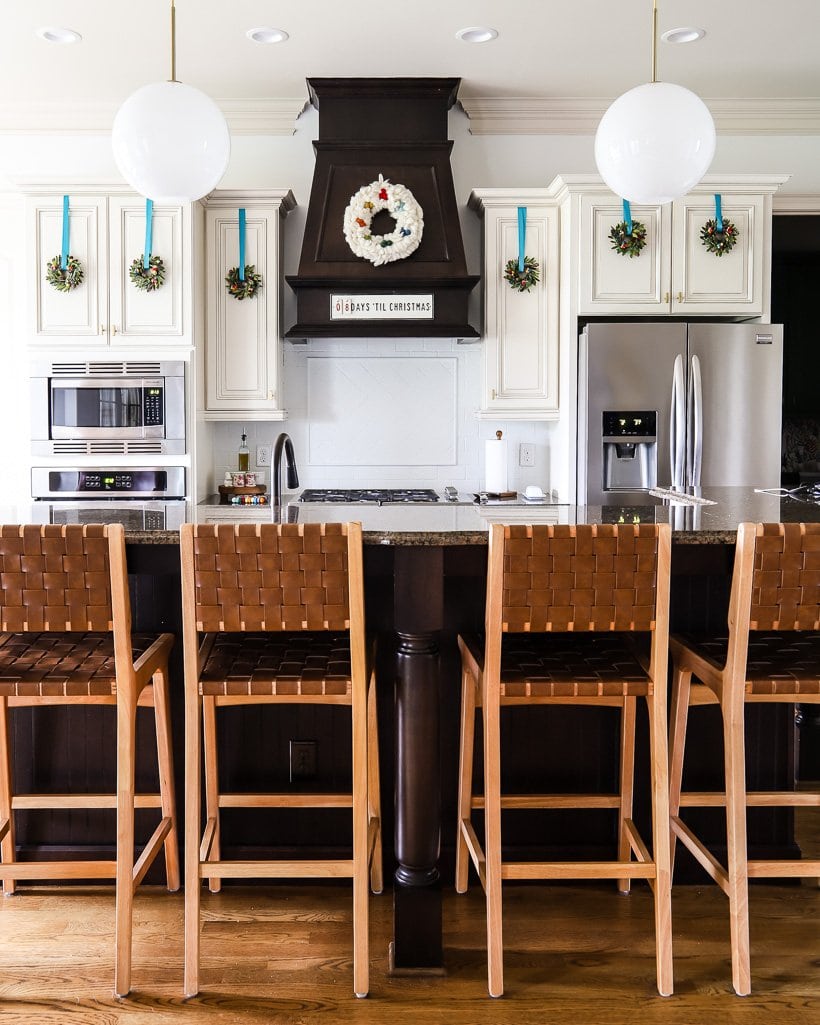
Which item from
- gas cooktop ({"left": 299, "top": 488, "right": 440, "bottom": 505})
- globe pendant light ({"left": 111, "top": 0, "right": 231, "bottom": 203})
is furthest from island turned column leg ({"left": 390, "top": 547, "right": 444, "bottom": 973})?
gas cooktop ({"left": 299, "top": 488, "right": 440, "bottom": 505})

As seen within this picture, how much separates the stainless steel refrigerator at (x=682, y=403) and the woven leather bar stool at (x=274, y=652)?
228 cm

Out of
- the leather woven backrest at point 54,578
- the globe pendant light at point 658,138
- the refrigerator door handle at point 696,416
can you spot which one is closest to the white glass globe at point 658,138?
the globe pendant light at point 658,138

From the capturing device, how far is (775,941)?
2207mm

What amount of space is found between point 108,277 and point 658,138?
105 inches

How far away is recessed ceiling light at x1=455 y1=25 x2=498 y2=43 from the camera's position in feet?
12.0

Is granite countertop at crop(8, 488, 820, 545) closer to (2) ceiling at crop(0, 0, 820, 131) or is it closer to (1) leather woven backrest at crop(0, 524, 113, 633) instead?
(1) leather woven backrest at crop(0, 524, 113, 633)

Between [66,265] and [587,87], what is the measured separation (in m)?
2.54

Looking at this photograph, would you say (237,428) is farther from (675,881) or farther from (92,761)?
(675,881)

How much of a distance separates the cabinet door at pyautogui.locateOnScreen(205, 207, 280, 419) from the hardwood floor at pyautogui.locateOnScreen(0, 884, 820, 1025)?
2456 mm

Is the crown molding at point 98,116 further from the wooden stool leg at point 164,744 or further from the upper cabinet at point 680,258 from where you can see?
the wooden stool leg at point 164,744

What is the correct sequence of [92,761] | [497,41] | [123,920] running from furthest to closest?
[497,41], [92,761], [123,920]

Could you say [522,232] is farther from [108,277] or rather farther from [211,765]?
[211,765]

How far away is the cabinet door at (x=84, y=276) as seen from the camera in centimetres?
406

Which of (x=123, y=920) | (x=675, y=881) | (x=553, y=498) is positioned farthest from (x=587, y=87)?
(x=123, y=920)
